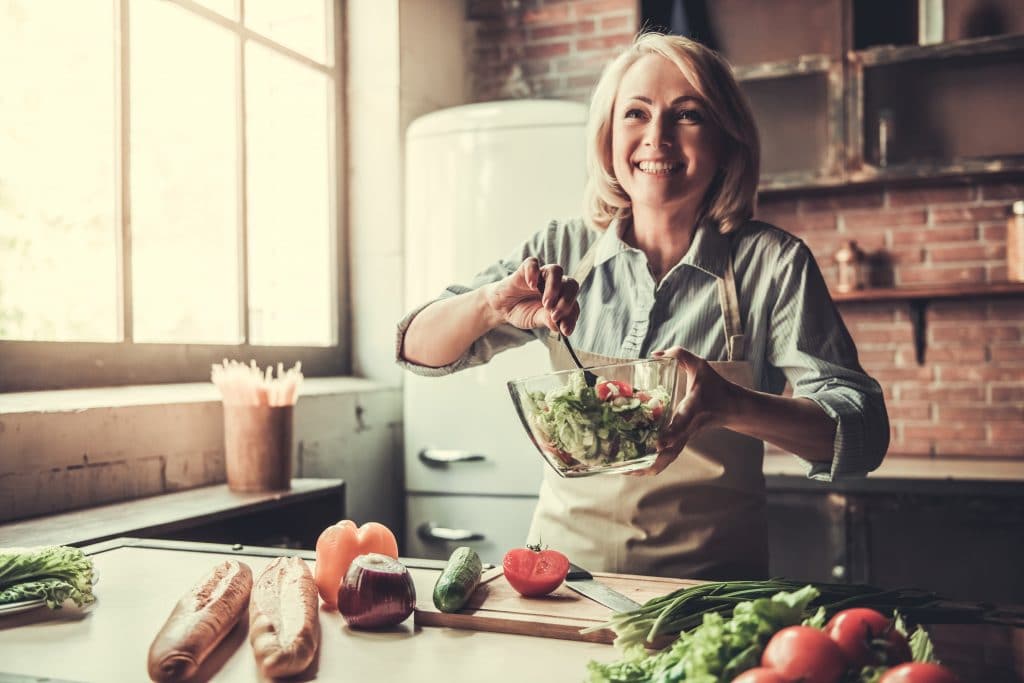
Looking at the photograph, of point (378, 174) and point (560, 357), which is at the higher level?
point (378, 174)

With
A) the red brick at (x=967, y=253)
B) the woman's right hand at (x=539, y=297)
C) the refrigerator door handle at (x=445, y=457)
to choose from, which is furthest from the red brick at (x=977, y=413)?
the woman's right hand at (x=539, y=297)

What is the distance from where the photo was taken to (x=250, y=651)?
3.29 ft

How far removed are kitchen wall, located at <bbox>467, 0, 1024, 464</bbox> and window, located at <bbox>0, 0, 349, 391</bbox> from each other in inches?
51.9

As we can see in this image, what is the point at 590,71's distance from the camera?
3641 mm

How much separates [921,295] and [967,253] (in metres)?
0.29

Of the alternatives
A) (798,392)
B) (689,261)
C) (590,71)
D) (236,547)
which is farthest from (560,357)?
(590,71)

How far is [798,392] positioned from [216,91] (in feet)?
6.88

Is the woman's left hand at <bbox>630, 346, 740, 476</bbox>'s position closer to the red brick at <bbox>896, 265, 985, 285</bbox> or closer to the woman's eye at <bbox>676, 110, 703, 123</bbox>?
the woman's eye at <bbox>676, 110, 703, 123</bbox>

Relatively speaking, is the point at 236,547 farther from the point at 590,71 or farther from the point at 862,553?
the point at 590,71

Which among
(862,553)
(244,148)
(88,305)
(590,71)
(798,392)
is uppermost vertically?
(590,71)

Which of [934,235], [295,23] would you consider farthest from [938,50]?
[295,23]

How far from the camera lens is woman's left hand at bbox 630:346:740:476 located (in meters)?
1.16

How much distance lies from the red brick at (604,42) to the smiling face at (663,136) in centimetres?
210

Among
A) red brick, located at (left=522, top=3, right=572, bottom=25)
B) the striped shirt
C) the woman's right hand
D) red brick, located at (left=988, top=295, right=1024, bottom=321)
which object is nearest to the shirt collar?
the striped shirt
